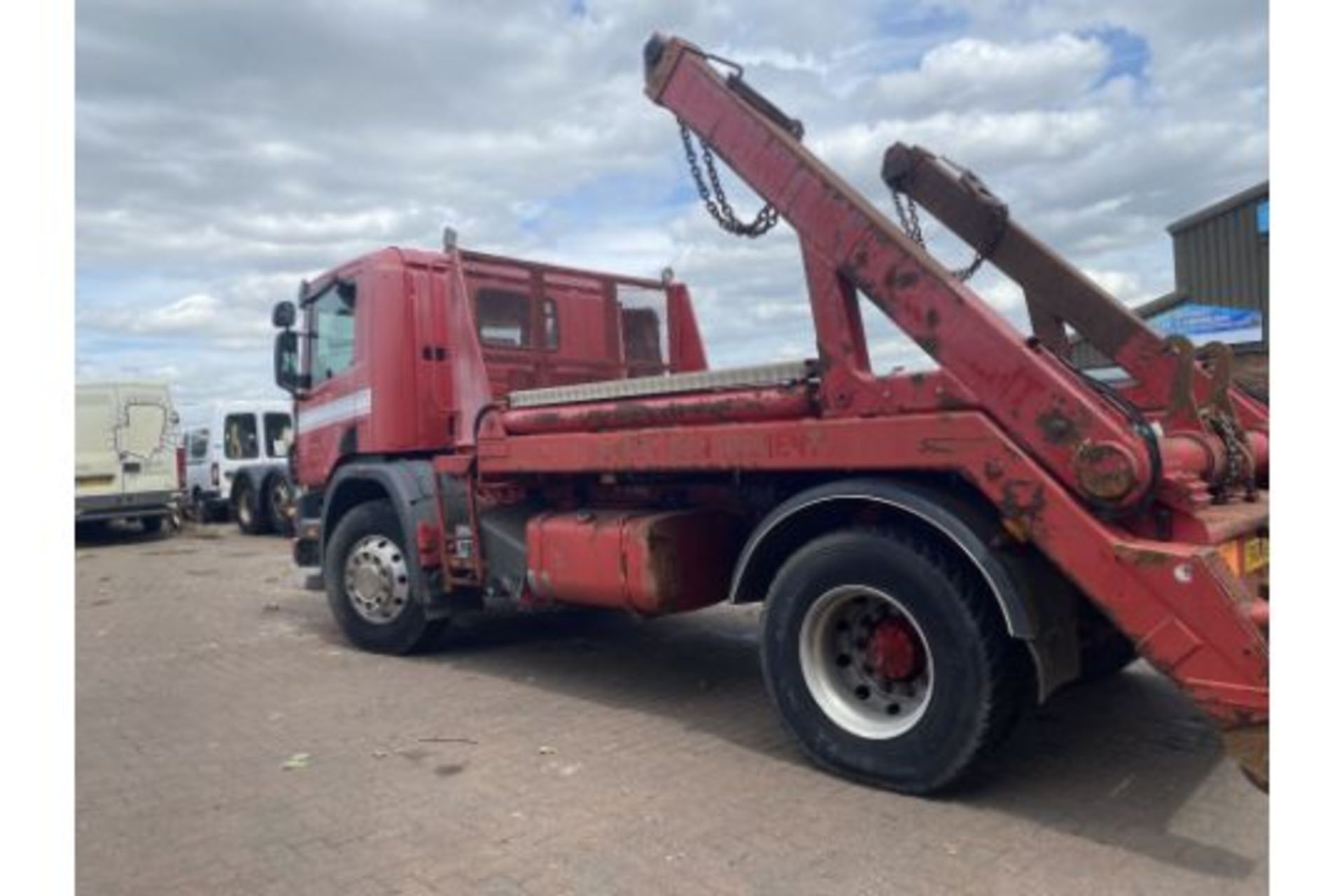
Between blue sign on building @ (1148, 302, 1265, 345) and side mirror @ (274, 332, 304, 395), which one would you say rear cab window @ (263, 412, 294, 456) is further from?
blue sign on building @ (1148, 302, 1265, 345)

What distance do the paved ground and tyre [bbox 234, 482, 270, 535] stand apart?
1122cm

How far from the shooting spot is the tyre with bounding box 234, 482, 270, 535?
17688mm

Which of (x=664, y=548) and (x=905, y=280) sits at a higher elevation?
(x=905, y=280)

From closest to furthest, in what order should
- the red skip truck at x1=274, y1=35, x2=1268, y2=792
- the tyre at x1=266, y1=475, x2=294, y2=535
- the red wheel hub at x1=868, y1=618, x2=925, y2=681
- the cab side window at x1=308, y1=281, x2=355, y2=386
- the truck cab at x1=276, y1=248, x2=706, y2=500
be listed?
1. the red skip truck at x1=274, y1=35, x2=1268, y2=792
2. the red wheel hub at x1=868, y1=618, x2=925, y2=681
3. the truck cab at x1=276, y1=248, x2=706, y2=500
4. the cab side window at x1=308, y1=281, x2=355, y2=386
5. the tyre at x1=266, y1=475, x2=294, y2=535

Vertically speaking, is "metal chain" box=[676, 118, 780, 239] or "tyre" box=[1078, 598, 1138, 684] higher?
"metal chain" box=[676, 118, 780, 239]

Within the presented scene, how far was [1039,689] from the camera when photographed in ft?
12.7

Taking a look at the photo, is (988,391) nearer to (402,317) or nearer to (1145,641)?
(1145,641)

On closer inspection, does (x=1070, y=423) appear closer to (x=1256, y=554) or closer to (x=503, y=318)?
(x=1256, y=554)

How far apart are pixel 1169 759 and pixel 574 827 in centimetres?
261

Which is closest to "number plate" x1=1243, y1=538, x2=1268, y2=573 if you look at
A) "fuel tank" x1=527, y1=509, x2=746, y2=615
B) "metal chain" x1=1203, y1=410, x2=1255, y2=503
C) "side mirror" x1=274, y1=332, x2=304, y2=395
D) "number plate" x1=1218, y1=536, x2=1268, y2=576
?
"number plate" x1=1218, y1=536, x2=1268, y2=576

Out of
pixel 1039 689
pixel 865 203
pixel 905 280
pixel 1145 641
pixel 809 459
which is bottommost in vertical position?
pixel 1039 689

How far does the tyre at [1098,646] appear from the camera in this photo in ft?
13.8

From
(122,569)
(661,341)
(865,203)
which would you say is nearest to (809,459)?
(865,203)

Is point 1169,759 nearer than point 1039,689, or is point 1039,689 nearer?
point 1039,689
